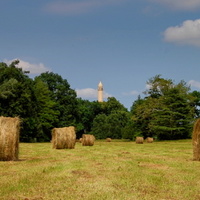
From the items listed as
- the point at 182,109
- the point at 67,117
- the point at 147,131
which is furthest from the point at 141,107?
the point at 67,117

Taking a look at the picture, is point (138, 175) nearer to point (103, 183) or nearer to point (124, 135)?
point (103, 183)

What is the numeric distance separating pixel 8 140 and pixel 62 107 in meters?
58.8

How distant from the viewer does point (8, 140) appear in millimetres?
14555

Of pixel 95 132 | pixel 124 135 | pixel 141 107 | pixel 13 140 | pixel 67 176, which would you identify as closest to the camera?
pixel 67 176

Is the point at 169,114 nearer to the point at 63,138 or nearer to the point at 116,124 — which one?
the point at 116,124

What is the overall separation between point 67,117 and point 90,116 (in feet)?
99.2

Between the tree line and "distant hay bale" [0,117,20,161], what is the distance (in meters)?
34.3

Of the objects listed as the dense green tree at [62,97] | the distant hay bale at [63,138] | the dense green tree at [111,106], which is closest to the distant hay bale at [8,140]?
the distant hay bale at [63,138]

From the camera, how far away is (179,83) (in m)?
72.1

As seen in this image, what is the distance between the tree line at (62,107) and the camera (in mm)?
50781

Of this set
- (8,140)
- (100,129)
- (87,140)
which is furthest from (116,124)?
(8,140)

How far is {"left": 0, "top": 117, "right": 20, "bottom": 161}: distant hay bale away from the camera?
14.4 metres

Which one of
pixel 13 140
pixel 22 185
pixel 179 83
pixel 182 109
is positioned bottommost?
pixel 22 185

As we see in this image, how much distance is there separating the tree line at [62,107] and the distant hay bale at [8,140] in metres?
34.3
